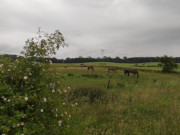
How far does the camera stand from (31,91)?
3.09 metres

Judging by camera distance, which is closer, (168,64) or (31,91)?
(31,91)

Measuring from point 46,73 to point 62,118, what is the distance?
1402 mm

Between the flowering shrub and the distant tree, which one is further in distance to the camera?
the distant tree

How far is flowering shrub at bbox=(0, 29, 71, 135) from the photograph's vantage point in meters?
2.75

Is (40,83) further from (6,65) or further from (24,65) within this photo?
(6,65)

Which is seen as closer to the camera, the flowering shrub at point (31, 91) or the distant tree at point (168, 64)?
the flowering shrub at point (31, 91)

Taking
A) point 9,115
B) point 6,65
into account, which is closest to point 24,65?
point 6,65

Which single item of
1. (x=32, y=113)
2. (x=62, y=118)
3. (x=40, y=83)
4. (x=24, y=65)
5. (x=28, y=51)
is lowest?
(x=62, y=118)

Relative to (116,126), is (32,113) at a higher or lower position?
higher

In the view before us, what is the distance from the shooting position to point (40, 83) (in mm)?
3543

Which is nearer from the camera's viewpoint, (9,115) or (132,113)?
(9,115)

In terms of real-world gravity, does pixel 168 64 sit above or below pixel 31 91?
below

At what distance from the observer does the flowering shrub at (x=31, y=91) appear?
2750 mm

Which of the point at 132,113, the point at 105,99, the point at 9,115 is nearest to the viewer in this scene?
the point at 9,115
